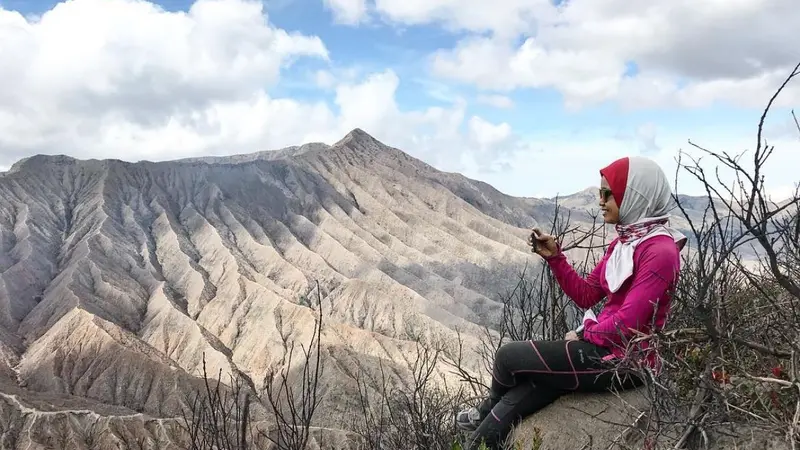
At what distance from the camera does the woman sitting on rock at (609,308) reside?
2740mm

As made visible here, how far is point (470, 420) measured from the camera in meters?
3.40

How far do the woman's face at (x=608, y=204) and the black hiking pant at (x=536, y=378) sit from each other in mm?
613

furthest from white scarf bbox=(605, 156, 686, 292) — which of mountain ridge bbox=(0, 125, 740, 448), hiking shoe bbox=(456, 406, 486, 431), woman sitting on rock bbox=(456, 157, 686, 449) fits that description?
mountain ridge bbox=(0, 125, 740, 448)

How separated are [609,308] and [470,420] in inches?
39.4

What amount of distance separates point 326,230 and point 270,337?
2397 centimetres

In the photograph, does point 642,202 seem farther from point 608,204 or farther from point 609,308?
point 609,308

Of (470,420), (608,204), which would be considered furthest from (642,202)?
(470,420)

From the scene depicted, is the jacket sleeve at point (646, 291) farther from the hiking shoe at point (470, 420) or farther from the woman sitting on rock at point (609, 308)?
the hiking shoe at point (470, 420)

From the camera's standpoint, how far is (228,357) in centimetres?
4912

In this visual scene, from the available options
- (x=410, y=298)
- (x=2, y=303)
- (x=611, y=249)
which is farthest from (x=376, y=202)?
(x=611, y=249)

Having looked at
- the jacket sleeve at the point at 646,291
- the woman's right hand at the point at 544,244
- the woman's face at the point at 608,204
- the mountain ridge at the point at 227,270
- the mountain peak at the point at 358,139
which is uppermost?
the mountain peak at the point at 358,139

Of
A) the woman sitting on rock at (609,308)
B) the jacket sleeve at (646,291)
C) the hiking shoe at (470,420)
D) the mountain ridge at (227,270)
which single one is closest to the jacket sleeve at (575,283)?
the woman sitting on rock at (609,308)

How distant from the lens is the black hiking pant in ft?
9.82

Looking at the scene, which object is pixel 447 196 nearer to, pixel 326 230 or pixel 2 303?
pixel 326 230
